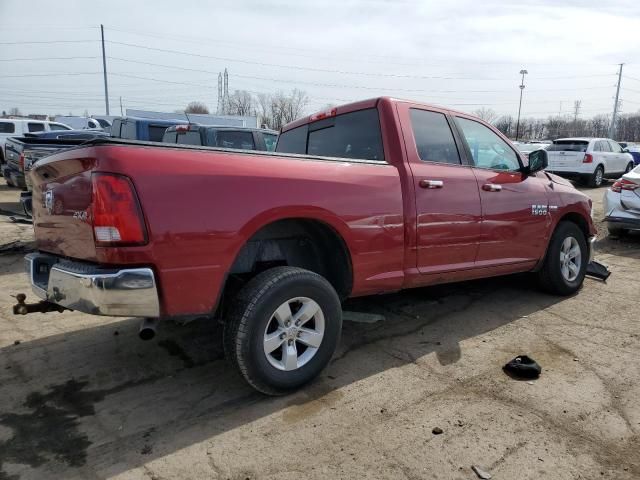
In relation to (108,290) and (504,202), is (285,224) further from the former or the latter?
(504,202)

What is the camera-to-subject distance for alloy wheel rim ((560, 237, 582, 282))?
529 centimetres

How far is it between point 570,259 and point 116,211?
479cm

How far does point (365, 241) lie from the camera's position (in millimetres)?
3467

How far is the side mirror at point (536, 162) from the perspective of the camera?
187 inches

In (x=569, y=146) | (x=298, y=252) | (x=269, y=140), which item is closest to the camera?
(x=298, y=252)

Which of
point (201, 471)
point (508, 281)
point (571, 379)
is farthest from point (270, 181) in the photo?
point (508, 281)

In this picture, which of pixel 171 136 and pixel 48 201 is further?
pixel 171 136

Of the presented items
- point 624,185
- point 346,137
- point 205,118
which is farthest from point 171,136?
point 205,118

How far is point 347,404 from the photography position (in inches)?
123

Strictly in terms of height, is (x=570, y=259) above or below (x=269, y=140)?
below

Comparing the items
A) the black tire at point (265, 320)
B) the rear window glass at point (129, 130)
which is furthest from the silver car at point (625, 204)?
the rear window glass at point (129, 130)

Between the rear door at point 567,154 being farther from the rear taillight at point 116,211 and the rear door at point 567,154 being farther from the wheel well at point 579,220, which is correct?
the rear taillight at point 116,211

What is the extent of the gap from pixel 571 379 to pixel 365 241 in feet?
5.74

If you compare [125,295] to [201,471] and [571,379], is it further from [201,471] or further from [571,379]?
[571,379]
